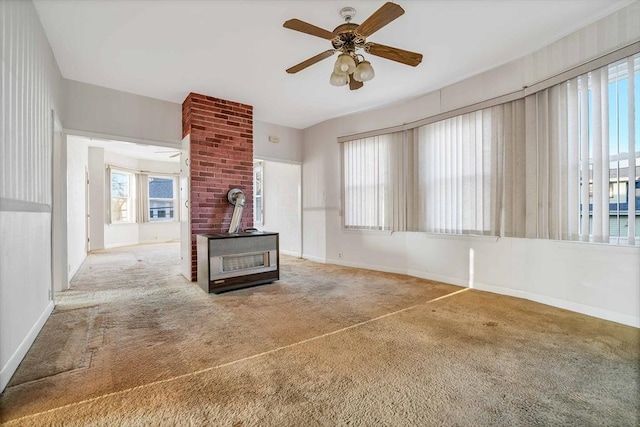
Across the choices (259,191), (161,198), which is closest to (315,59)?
(259,191)

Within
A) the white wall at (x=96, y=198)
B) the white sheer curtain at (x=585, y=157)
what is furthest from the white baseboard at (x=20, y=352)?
the white wall at (x=96, y=198)

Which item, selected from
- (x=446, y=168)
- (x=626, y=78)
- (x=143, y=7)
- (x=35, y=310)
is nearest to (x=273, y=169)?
(x=446, y=168)

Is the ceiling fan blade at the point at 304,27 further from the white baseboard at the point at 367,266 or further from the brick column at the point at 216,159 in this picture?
the white baseboard at the point at 367,266

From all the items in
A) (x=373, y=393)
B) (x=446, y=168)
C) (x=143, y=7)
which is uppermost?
(x=143, y=7)

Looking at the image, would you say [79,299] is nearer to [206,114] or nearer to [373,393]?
[206,114]

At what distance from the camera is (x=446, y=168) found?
3.91 metres

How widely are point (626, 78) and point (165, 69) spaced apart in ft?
15.1

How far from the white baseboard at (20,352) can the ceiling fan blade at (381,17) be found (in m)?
3.20

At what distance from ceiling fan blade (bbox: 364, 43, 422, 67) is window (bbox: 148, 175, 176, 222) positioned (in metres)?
8.76

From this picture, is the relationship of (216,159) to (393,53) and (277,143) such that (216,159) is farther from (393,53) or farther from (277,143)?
(393,53)

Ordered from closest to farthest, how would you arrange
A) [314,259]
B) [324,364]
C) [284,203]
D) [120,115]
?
[324,364] → [120,115] → [314,259] → [284,203]

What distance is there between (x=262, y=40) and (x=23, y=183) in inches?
90.2

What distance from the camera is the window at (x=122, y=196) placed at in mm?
8164

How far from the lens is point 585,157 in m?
2.71
